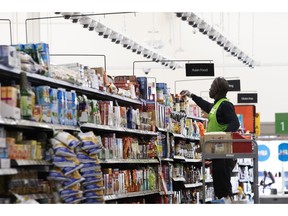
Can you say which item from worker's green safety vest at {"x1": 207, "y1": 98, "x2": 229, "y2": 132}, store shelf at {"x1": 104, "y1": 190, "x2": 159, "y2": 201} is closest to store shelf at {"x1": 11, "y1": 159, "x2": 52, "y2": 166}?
store shelf at {"x1": 104, "y1": 190, "x2": 159, "y2": 201}

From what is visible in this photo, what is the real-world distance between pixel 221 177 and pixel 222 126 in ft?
2.37

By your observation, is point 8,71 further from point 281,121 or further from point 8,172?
point 281,121

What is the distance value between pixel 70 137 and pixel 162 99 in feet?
17.1

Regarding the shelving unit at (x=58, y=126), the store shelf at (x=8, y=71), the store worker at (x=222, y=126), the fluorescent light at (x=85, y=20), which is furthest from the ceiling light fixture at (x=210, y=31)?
the store shelf at (x=8, y=71)

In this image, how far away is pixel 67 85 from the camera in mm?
7469

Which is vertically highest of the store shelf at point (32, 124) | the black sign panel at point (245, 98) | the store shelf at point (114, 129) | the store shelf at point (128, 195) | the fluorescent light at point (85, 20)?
the fluorescent light at point (85, 20)

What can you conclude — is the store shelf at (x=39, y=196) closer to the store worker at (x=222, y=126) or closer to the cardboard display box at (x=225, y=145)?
the cardboard display box at (x=225, y=145)

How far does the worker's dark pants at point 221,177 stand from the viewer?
29.3 ft

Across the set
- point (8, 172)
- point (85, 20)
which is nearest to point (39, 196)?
point (8, 172)

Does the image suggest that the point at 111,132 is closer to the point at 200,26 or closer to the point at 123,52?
the point at 200,26

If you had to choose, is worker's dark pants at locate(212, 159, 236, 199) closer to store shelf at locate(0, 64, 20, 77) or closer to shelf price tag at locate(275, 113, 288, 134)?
store shelf at locate(0, 64, 20, 77)

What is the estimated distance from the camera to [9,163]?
5793 millimetres

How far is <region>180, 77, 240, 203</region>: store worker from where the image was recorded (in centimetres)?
895
